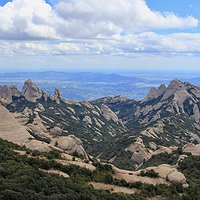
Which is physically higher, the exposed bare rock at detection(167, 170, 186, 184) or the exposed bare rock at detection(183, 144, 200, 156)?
the exposed bare rock at detection(167, 170, 186, 184)

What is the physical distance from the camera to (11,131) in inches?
2849

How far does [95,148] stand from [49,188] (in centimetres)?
11012

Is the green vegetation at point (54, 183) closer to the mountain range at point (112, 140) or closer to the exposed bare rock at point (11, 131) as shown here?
the mountain range at point (112, 140)

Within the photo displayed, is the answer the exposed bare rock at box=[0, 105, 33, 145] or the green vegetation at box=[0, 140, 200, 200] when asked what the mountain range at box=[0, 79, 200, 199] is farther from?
the green vegetation at box=[0, 140, 200, 200]

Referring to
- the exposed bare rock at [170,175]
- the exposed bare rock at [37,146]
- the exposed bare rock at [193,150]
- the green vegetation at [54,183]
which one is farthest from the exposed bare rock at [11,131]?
the exposed bare rock at [193,150]

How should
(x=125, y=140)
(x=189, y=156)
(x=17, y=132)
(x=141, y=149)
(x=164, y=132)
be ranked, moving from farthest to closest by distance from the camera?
(x=164, y=132) → (x=125, y=140) → (x=141, y=149) → (x=189, y=156) → (x=17, y=132)

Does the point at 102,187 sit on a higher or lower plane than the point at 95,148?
higher

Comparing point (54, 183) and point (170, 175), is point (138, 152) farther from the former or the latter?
point (54, 183)

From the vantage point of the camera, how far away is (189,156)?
8725 centimetres

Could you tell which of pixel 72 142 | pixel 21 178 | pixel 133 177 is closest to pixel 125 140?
pixel 72 142

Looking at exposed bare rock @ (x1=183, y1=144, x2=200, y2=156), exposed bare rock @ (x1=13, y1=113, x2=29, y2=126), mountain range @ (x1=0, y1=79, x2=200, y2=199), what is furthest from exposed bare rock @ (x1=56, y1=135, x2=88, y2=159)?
exposed bare rock @ (x1=183, y1=144, x2=200, y2=156)

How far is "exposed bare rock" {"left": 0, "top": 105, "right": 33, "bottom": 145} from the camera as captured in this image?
7019 centimetres

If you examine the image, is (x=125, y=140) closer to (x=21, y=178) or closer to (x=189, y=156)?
(x=189, y=156)

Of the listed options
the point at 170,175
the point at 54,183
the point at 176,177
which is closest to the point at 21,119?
the point at 170,175
